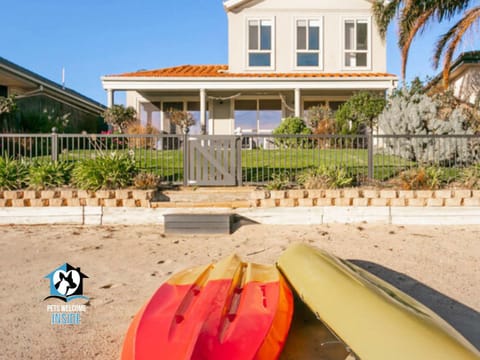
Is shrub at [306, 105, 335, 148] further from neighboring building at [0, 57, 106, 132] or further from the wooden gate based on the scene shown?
neighboring building at [0, 57, 106, 132]

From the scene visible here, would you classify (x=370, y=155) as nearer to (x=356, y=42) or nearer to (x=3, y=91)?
(x=356, y=42)

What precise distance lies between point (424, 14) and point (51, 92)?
1618 cm

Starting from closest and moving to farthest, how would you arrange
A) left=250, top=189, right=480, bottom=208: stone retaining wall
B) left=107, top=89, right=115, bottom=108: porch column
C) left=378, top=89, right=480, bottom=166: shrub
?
1. left=250, top=189, right=480, bottom=208: stone retaining wall
2. left=378, top=89, right=480, bottom=166: shrub
3. left=107, top=89, right=115, bottom=108: porch column

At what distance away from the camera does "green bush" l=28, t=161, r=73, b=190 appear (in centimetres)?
675

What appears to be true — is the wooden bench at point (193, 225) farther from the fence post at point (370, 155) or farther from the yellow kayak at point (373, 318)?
the fence post at point (370, 155)

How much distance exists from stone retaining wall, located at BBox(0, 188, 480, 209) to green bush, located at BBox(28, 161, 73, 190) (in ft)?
1.17

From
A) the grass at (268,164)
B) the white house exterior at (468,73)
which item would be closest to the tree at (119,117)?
the grass at (268,164)

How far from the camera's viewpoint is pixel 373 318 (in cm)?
225

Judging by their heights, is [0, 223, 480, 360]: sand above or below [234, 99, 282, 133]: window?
below

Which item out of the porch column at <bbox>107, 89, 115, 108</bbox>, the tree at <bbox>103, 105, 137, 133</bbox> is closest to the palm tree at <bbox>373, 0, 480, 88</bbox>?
the tree at <bbox>103, 105, 137, 133</bbox>

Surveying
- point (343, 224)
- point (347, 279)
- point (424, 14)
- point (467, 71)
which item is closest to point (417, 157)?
point (343, 224)

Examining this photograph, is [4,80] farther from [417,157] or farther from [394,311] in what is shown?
[394,311]

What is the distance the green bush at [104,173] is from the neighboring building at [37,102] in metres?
8.23

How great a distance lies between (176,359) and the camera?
200cm
